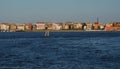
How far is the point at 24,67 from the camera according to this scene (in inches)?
1325

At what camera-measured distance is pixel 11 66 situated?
34.6 meters

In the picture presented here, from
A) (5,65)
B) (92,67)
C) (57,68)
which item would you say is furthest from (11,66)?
(92,67)

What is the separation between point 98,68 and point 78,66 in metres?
2.00

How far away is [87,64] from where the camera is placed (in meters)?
35.2

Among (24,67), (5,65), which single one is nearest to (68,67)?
(24,67)

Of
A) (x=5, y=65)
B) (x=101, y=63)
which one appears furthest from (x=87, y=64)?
(x=5, y=65)

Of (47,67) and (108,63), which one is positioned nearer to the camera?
(47,67)

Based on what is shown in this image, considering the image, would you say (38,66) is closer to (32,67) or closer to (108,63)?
(32,67)

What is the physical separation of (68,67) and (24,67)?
3.45 meters

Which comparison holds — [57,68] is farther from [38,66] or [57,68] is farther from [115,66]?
[115,66]

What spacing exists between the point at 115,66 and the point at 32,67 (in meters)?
6.38

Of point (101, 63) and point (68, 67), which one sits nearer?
point (68, 67)

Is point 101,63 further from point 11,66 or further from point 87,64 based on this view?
point 11,66

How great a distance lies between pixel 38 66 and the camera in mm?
34344
